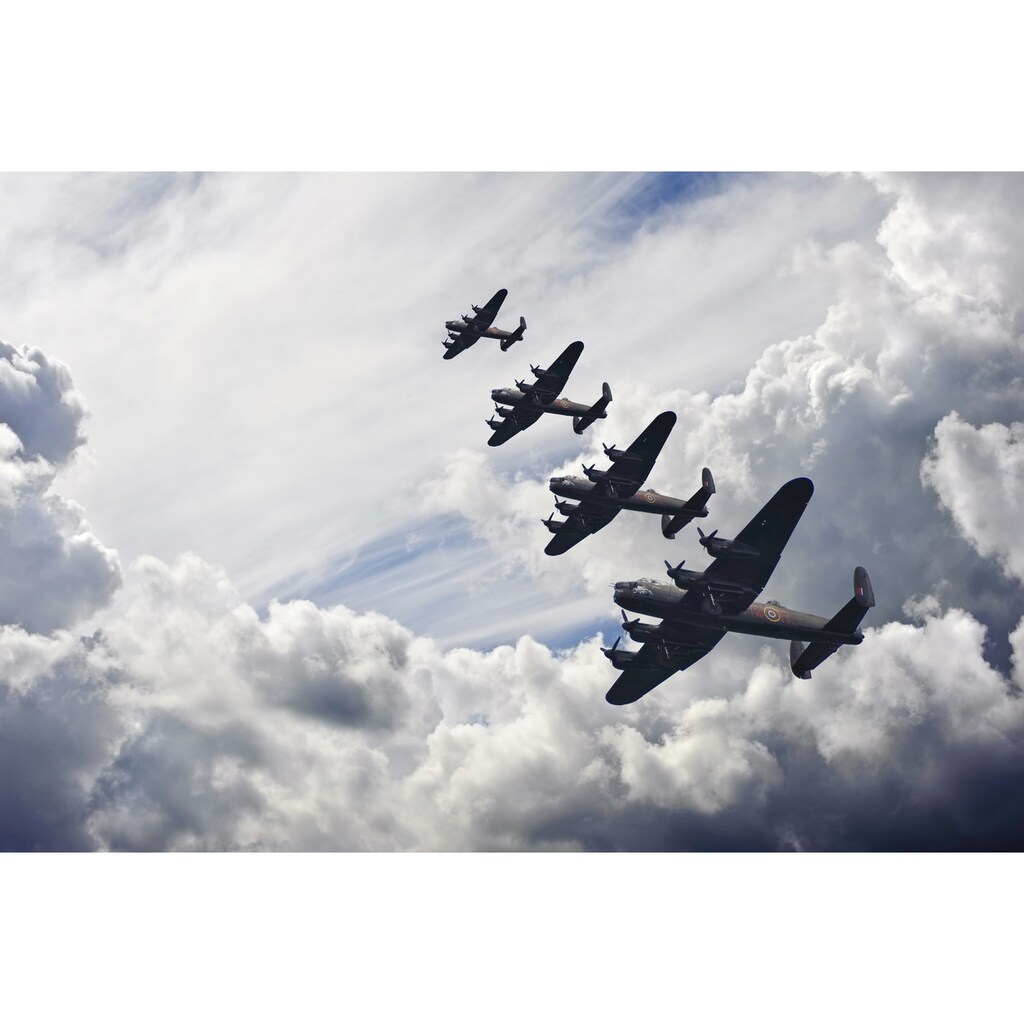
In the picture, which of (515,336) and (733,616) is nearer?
(733,616)

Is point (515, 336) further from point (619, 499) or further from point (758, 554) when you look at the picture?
point (758, 554)

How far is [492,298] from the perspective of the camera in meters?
42.2

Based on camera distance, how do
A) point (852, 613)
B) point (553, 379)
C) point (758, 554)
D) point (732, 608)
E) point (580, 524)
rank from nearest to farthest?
point (758, 554) < point (732, 608) < point (852, 613) < point (580, 524) < point (553, 379)

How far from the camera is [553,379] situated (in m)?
40.2

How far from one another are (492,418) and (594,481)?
624cm

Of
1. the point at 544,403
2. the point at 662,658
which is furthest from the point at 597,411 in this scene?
the point at 662,658

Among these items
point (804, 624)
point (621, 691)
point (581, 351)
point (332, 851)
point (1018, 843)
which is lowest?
point (332, 851)

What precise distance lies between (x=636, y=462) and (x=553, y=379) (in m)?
5.93

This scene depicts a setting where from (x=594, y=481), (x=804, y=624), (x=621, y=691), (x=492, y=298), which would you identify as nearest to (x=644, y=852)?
(x=621, y=691)

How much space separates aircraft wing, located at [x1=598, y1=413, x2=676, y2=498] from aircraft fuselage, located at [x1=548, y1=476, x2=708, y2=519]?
38cm

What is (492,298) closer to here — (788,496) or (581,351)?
(581,351)

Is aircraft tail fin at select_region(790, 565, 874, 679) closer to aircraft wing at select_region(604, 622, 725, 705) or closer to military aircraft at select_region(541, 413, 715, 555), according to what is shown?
aircraft wing at select_region(604, 622, 725, 705)

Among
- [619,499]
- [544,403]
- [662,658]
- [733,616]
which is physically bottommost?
[662,658]

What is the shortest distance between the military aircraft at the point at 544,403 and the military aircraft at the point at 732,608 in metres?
12.3
